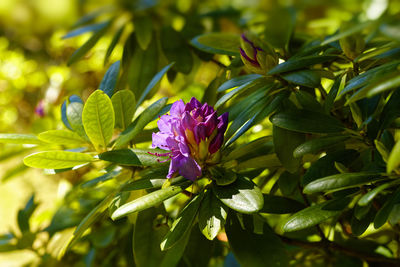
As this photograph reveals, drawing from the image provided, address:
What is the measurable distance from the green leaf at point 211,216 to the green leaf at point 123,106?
0.21m

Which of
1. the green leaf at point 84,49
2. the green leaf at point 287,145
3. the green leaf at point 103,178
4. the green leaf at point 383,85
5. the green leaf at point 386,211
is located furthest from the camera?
the green leaf at point 84,49

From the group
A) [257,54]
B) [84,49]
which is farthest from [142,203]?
[84,49]

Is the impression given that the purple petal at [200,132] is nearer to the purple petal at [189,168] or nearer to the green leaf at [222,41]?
the purple petal at [189,168]

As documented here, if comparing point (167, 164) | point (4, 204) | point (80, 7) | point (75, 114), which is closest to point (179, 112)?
point (167, 164)

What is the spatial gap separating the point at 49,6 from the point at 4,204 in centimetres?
269

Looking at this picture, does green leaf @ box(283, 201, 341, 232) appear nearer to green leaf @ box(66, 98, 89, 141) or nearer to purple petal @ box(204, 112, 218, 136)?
purple petal @ box(204, 112, 218, 136)

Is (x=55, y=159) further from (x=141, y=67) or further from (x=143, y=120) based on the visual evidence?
(x=141, y=67)

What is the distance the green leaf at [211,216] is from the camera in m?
0.57

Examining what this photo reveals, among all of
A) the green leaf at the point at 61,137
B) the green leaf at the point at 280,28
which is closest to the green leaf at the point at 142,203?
the green leaf at the point at 61,137

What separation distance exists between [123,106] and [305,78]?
31 cm

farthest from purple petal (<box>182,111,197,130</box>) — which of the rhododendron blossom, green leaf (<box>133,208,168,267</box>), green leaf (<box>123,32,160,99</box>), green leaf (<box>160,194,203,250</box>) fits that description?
green leaf (<box>123,32,160,99</box>)

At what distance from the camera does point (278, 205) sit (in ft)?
2.27

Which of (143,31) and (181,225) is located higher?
(143,31)

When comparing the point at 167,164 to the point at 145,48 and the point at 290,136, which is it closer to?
the point at 290,136
